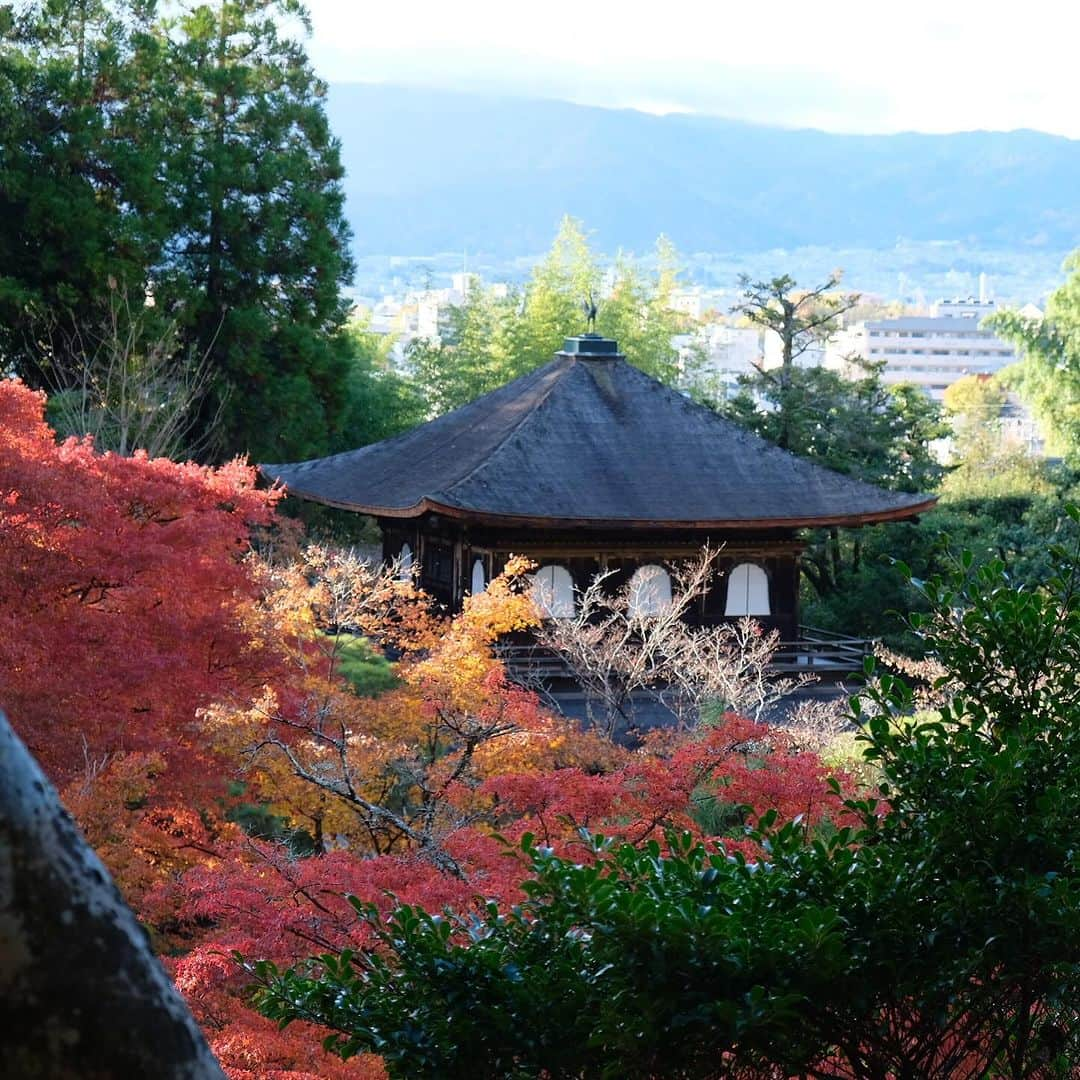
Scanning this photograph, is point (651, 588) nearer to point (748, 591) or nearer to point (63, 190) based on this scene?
point (748, 591)

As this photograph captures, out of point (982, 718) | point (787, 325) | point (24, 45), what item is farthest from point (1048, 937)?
point (24, 45)

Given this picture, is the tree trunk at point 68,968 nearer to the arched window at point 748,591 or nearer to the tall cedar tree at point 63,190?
the arched window at point 748,591

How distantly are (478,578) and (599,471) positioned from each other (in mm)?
2173

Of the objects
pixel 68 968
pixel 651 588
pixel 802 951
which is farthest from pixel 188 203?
pixel 68 968

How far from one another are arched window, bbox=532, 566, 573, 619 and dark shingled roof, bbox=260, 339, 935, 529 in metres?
0.97

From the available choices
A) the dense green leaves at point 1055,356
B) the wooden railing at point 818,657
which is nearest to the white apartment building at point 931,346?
the dense green leaves at point 1055,356

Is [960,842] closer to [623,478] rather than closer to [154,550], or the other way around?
[154,550]

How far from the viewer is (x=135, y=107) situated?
1064 inches

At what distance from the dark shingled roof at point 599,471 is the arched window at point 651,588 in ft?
3.07

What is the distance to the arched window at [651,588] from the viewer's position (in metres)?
19.7

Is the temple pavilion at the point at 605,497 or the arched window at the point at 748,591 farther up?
the temple pavilion at the point at 605,497

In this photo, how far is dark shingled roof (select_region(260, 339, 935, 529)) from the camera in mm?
19297

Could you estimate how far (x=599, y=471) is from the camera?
20.2m

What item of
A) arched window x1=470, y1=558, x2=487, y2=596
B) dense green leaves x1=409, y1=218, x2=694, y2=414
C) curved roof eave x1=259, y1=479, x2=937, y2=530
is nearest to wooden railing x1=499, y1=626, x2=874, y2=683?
arched window x1=470, y1=558, x2=487, y2=596
